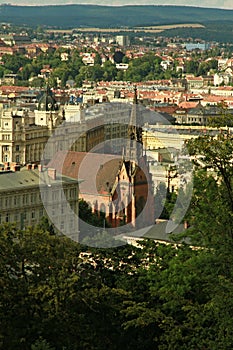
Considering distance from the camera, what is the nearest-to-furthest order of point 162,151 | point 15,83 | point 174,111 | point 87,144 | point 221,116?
point 221,116 < point 162,151 < point 87,144 < point 174,111 < point 15,83

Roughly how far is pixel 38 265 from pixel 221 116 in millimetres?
4887

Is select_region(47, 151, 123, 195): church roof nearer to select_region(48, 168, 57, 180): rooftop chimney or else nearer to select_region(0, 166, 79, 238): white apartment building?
select_region(0, 166, 79, 238): white apartment building

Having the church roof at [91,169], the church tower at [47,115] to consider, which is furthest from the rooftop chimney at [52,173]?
the church tower at [47,115]

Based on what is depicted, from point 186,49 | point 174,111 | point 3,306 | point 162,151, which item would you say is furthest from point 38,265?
point 186,49

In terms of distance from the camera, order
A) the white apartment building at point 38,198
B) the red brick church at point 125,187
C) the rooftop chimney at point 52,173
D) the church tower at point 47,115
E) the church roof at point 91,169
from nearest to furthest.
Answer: the white apartment building at point 38,198 → the red brick church at point 125,187 → the rooftop chimney at point 52,173 → the church roof at point 91,169 → the church tower at point 47,115

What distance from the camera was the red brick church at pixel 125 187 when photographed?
36812 millimetres

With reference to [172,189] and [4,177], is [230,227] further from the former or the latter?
[172,189]

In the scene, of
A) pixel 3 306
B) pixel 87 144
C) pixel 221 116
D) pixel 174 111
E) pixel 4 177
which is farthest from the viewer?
pixel 174 111

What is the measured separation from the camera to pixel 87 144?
54.6 m

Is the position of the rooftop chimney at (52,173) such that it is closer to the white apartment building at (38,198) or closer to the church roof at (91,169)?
the white apartment building at (38,198)

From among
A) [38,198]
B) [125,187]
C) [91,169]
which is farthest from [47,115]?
[38,198]

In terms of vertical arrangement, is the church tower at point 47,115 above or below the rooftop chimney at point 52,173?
below

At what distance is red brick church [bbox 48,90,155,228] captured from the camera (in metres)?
36.8

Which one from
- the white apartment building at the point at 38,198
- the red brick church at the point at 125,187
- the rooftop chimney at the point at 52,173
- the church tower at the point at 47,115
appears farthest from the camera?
the church tower at the point at 47,115
